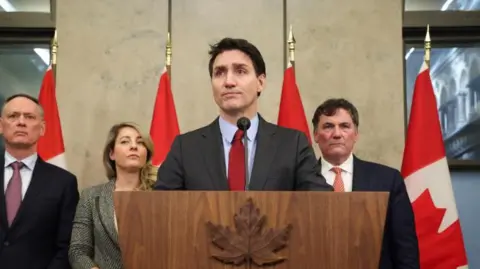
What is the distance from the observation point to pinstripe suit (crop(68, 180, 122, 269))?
3000mm

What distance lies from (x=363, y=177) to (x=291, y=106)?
1133 mm

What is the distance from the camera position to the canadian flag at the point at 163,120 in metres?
4.14

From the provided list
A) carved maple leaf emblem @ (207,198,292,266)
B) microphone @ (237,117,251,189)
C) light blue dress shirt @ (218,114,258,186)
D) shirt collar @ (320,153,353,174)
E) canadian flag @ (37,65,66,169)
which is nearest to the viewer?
carved maple leaf emblem @ (207,198,292,266)

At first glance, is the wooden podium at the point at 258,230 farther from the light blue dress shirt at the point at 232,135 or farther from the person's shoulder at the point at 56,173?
the person's shoulder at the point at 56,173

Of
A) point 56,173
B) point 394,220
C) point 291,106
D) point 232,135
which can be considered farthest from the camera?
point 291,106

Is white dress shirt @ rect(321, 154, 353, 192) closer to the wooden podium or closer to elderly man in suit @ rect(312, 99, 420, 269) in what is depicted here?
elderly man in suit @ rect(312, 99, 420, 269)

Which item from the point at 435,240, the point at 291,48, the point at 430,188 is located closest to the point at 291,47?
the point at 291,48

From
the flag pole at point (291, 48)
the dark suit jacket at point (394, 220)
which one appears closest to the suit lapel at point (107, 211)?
the dark suit jacket at point (394, 220)

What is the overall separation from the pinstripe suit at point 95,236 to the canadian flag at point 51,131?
3.37ft

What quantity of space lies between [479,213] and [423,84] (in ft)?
3.93

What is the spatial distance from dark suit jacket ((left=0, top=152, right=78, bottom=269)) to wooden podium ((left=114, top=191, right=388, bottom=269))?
1.49m

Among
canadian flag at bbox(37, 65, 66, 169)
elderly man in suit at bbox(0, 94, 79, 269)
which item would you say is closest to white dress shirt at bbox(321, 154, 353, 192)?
elderly man in suit at bbox(0, 94, 79, 269)

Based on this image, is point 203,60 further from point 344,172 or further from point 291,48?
point 344,172

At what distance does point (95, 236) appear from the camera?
3.08 meters
